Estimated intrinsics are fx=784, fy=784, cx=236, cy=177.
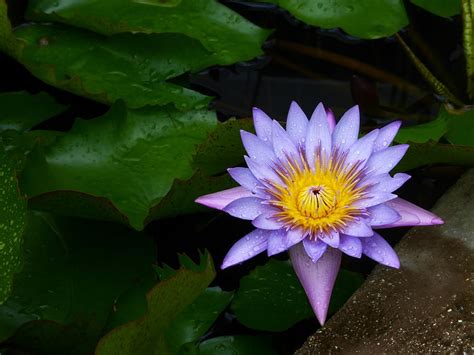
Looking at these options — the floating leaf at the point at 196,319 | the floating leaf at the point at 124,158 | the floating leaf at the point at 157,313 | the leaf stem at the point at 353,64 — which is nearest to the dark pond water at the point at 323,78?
the leaf stem at the point at 353,64

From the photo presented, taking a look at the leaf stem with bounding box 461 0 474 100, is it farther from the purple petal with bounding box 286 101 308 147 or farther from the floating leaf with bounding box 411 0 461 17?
the purple petal with bounding box 286 101 308 147

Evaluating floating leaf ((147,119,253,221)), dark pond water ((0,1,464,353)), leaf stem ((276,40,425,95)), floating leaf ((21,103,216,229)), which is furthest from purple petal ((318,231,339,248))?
leaf stem ((276,40,425,95))

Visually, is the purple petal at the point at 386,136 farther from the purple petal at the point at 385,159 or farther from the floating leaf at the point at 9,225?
the floating leaf at the point at 9,225

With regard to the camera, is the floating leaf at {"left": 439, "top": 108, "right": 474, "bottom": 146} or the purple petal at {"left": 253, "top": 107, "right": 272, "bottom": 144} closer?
the purple petal at {"left": 253, "top": 107, "right": 272, "bottom": 144}

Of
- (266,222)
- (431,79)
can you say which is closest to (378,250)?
(266,222)

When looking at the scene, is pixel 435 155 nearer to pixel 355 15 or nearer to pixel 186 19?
pixel 355 15

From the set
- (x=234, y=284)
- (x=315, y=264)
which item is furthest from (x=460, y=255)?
(x=234, y=284)

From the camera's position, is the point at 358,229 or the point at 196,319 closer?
the point at 358,229
